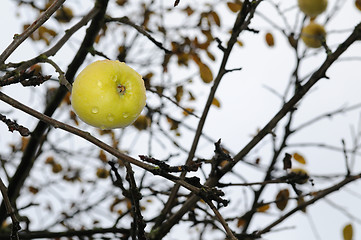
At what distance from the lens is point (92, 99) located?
1.07m

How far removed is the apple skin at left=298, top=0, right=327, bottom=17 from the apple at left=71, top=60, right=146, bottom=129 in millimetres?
2659

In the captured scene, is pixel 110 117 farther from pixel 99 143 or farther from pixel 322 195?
pixel 322 195

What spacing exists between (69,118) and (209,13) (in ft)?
6.98

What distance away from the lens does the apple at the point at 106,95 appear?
1076 mm

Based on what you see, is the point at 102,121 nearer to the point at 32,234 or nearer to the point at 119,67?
the point at 119,67

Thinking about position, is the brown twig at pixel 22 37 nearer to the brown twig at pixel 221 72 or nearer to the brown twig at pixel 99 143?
the brown twig at pixel 99 143

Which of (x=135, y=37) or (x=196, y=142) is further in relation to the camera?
(x=135, y=37)

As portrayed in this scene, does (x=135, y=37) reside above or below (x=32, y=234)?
Result: above

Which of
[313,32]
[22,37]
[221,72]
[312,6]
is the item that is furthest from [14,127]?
[313,32]

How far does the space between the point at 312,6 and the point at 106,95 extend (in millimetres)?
2940

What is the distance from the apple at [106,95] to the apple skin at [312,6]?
8.73 ft

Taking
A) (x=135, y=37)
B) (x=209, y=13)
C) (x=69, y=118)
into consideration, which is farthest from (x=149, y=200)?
(x=209, y=13)

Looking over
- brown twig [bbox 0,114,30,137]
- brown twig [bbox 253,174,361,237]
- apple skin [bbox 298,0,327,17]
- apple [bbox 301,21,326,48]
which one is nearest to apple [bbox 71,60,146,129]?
brown twig [bbox 0,114,30,137]

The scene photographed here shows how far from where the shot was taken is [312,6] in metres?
3.41
